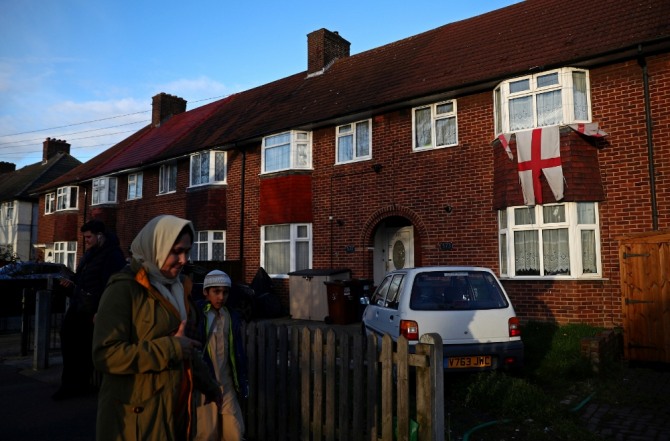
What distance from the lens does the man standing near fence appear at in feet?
12.1

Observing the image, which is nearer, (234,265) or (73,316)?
(73,316)

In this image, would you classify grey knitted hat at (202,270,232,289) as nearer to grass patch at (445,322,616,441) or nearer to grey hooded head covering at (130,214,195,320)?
grey hooded head covering at (130,214,195,320)

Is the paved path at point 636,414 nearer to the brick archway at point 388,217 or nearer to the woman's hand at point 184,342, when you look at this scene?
the woman's hand at point 184,342

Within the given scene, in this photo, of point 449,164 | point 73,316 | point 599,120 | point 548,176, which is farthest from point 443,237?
point 73,316

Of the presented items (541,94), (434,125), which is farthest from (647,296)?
(434,125)

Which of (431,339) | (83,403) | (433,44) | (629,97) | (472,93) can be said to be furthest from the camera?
(433,44)

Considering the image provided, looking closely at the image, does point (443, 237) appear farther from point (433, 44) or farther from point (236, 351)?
point (236, 351)

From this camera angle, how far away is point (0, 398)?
251 inches

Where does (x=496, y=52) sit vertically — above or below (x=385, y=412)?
above

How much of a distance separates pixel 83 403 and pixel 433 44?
45.9 ft

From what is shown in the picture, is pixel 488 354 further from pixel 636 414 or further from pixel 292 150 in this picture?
pixel 292 150

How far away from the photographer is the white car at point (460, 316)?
242 inches

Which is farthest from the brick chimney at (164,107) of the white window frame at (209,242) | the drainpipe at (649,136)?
the drainpipe at (649,136)

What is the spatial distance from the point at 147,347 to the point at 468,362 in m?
4.67
